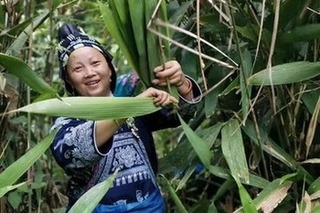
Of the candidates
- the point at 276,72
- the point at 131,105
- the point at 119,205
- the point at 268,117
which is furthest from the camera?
the point at 268,117

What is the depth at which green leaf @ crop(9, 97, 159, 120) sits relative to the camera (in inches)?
42.2

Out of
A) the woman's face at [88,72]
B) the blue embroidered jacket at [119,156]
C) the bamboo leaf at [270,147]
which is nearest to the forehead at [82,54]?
the woman's face at [88,72]

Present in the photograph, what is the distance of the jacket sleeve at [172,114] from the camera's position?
4.36 ft

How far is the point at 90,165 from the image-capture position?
1298mm

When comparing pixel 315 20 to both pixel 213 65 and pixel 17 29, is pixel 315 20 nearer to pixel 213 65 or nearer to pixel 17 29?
pixel 213 65

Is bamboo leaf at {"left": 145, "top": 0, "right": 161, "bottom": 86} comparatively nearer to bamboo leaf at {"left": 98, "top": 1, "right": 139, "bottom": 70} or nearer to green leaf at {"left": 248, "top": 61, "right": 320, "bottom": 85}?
bamboo leaf at {"left": 98, "top": 1, "right": 139, "bottom": 70}

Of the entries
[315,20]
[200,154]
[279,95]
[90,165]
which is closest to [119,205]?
[90,165]

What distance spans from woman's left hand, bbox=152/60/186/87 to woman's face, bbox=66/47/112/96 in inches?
6.8

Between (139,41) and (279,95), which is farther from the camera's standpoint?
(279,95)

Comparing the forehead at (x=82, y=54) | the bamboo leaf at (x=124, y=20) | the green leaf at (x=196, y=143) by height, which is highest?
the bamboo leaf at (x=124, y=20)

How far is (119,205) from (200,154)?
0.89 ft

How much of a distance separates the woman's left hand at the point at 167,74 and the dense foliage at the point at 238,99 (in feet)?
0.17

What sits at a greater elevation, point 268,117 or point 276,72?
point 276,72

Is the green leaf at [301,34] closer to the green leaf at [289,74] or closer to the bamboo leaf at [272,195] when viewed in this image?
the green leaf at [289,74]
